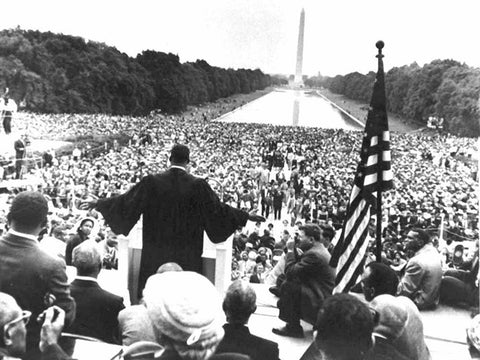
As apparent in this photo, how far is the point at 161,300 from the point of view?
1951 millimetres

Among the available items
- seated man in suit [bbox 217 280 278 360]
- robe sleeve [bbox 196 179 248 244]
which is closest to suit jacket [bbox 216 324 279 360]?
seated man in suit [bbox 217 280 278 360]

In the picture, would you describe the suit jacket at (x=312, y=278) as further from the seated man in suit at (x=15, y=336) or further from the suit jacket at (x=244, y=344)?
the seated man in suit at (x=15, y=336)

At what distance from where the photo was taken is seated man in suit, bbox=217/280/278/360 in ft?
9.57

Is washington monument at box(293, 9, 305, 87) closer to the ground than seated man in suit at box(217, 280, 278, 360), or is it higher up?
higher up

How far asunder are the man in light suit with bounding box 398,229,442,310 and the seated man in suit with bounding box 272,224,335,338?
97cm

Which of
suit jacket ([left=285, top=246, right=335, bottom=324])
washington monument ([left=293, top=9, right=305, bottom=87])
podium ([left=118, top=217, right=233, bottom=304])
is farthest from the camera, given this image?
washington monument ([left=293, top=9, right=305, bottom=87])

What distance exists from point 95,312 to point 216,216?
1.33m

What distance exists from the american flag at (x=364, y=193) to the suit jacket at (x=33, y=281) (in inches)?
99.4

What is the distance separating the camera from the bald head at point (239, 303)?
9.70ft

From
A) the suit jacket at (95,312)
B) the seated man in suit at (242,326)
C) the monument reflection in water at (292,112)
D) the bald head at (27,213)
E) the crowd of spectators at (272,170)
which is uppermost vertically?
the bald head at (27,213)

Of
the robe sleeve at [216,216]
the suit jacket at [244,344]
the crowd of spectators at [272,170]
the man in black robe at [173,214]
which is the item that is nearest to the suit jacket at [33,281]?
the suit jacket at [244,344]

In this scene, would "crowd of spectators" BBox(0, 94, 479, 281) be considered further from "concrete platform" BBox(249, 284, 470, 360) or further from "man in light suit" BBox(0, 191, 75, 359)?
"man in light suit" BBox(0, 191, 75, 359)

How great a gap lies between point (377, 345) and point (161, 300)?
4.41ft

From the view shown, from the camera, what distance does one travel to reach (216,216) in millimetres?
4531
